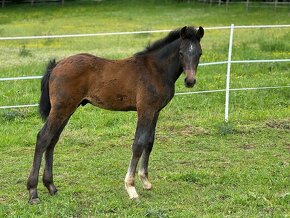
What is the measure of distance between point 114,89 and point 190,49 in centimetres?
101

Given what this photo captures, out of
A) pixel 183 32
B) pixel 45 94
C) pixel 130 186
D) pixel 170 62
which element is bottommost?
pixel 130 186

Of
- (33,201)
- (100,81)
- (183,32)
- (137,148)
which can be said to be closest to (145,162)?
(137,148)

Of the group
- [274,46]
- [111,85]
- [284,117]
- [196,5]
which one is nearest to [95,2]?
[196,5]

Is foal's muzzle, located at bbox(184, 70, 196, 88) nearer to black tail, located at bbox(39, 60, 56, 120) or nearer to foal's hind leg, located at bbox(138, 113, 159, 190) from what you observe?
foal's hind leg, located at bbox(138, 113, 159, 190)

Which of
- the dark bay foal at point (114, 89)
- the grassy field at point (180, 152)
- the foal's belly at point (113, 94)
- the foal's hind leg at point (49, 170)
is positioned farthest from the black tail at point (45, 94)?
the grassy field at point (180, 152)

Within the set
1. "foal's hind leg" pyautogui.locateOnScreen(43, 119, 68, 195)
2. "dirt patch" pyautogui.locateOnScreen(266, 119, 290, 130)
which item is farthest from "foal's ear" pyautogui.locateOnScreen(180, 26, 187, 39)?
"dirt patch" pyautogui.locateOnScreen(266, 119, 290, 130)

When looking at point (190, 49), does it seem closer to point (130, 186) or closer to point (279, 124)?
point (130, 186)

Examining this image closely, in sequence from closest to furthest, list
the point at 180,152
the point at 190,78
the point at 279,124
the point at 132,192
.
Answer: the point at 190,78, the point at 132,192, the point at 180,152, the point at 279,124

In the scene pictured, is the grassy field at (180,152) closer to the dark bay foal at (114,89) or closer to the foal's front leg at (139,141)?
the foal's front leg at (139,141)

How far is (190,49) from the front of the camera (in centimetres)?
603

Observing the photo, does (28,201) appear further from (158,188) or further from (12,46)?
(12,46)

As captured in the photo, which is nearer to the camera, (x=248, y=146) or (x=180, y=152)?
(x=180, y=152)

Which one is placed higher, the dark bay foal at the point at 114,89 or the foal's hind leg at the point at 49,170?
the dark bay foal at the point at 114,89

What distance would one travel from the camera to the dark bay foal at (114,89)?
6195 mm
